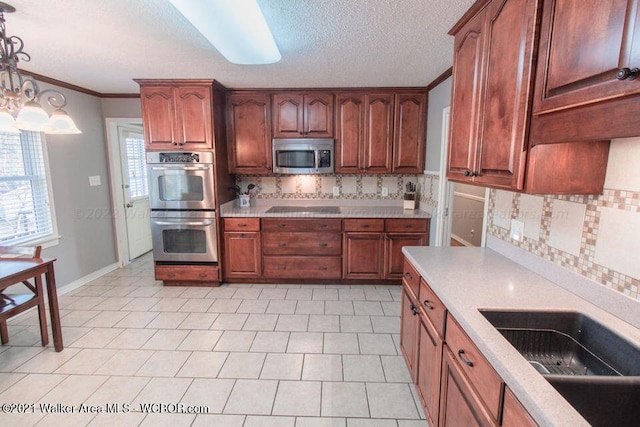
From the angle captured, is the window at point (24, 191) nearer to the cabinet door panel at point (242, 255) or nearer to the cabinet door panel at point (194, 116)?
the cabinet door panel at point (194, 116)

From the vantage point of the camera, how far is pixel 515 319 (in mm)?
1256

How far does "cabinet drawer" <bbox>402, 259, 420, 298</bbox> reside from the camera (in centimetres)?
184

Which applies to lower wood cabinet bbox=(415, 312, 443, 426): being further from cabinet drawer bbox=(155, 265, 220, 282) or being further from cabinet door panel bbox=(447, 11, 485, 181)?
cabinet drawer bbox=(155, 265, 220, 282)

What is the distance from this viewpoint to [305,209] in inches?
153

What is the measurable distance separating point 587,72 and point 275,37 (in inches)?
74.7

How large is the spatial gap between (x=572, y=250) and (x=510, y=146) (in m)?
0.59

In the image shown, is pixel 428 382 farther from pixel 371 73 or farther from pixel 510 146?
pixel 371 73

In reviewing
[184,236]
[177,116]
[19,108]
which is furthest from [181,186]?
[19,108]

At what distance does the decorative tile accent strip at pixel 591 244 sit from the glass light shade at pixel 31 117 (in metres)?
2.78

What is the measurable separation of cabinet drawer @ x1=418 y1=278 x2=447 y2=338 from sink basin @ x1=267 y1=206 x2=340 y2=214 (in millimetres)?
2062

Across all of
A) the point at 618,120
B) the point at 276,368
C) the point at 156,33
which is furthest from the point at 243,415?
the point at 156,33

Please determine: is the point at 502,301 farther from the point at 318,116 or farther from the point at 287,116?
the point at 287,116

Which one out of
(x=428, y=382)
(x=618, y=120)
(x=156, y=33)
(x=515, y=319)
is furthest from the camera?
(x=156, y=33)

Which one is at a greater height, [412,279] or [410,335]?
[412,279]
